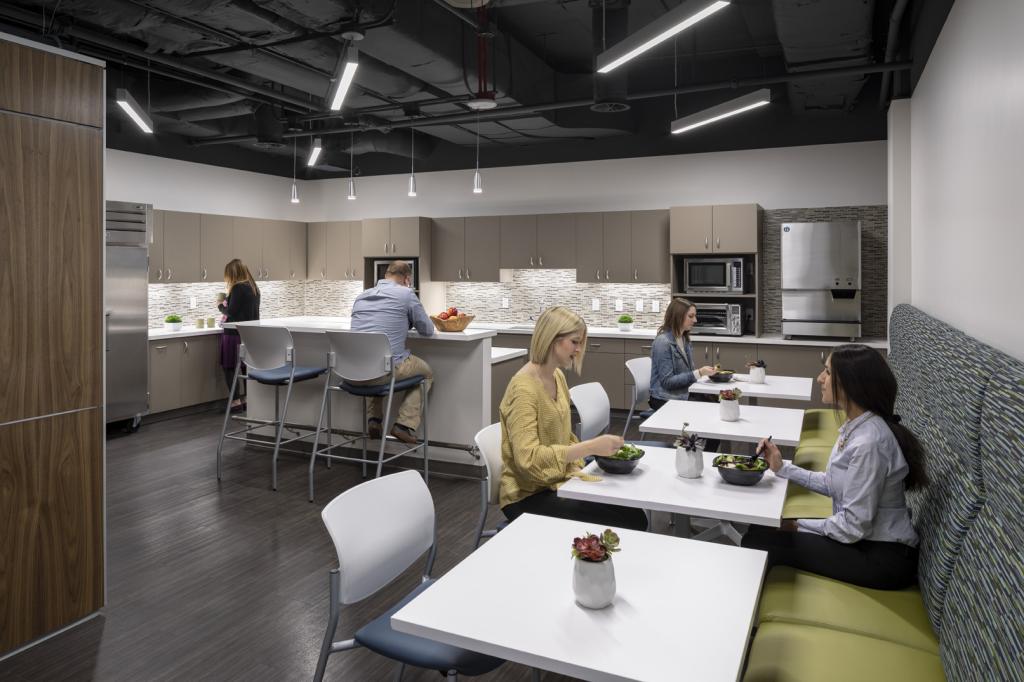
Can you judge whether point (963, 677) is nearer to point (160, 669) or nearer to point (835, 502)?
point (835, 502)

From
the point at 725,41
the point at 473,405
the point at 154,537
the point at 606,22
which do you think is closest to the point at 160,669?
the point at 154,537

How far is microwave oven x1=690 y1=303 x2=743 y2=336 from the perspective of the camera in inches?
299

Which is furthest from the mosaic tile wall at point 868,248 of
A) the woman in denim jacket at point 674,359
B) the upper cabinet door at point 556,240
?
the woman in denim jacket at point 674,359

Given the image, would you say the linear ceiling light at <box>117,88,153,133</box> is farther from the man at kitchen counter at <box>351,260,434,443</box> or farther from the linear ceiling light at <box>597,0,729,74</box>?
the linear ceiling light at <box>597,0,729,74</box>

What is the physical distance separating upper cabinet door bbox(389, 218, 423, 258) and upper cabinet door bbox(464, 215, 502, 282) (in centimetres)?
66

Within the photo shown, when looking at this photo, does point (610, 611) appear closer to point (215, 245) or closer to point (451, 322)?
point (451, 322)

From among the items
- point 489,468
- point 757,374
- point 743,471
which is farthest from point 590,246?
point 743,471

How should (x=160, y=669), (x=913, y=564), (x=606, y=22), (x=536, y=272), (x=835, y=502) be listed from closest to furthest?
(x=913, y=564) < (x=835, y=502) < (x=160, y=669) < (x=606, y=22) < (x=536, y=272)

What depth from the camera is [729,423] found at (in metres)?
3.87

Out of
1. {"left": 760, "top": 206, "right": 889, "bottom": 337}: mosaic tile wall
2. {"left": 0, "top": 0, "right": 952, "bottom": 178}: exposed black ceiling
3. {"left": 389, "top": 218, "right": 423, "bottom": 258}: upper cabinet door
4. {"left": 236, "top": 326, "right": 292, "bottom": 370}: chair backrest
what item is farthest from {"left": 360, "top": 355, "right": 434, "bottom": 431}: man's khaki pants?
{"left": 760, "top": 206, "right": 889, "bottom": 337}: mosaic tile wall

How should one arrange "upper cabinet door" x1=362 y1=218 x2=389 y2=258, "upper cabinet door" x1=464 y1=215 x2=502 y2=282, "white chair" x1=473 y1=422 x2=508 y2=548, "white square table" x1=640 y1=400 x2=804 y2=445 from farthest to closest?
"upper cabinet door" x1=362 y1=218 x2=389 y2=258
"upper cabinet door" x1=464 y1=215 x2=502 y2=282
"white square table" x1=640 y1=400 x2=804 y2=445
"white chair" x1=473 y1=422 x2=508 y2=548

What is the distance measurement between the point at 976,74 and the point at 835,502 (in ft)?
6.21

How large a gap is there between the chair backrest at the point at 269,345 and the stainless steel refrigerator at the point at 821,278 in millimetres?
4821

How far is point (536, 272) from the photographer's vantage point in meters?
9.09
